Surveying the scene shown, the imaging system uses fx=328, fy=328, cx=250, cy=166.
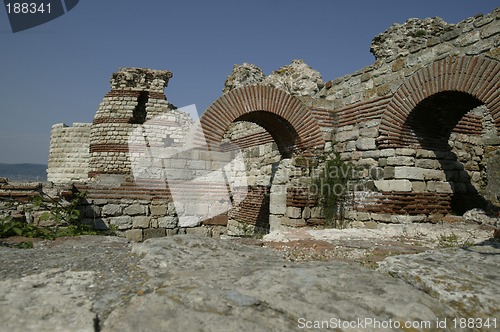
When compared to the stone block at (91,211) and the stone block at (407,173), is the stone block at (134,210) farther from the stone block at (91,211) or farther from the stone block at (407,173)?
the stone block at (407,173)

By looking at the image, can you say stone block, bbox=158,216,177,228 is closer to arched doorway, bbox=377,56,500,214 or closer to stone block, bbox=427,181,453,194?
arched doorway, bbox=377,56,500,214

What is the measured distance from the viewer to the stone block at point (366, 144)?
627 centimetres

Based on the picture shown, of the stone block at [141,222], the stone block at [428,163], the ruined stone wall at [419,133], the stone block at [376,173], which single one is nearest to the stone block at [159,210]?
the stone block at [141,222]

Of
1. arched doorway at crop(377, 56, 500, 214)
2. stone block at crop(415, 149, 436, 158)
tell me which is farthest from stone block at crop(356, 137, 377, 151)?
stone block at crop(415, 149, 436, 158)

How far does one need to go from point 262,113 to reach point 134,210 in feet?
10.4

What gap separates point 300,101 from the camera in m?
6.77

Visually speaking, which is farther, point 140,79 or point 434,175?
point 140,79

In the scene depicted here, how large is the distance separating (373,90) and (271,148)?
9.20ft

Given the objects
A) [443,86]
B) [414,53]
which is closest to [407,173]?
[443,86]

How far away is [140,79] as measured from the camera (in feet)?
45.7

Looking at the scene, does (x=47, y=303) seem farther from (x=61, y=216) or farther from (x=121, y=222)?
(x=121, y=222)

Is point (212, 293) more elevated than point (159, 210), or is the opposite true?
point (212, 293)

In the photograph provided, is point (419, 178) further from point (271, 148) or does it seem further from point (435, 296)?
point (435, 296)

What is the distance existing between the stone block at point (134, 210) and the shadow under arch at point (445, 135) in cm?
486
